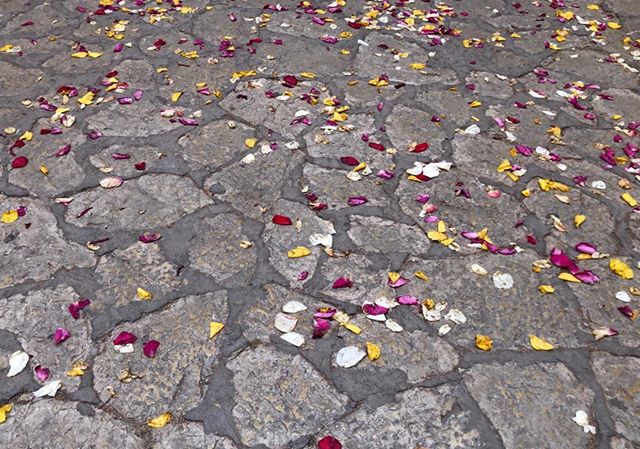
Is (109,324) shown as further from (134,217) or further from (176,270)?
(134,217)

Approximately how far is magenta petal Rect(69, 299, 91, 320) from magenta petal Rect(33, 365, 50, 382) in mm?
269

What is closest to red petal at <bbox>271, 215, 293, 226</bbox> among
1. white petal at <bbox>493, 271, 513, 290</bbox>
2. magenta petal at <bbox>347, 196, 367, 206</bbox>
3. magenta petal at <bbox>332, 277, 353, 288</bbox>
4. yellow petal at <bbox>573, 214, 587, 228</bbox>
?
magenta petal at <bbox>347, 196, 367, 206</bbox>

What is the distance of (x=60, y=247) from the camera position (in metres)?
2.87

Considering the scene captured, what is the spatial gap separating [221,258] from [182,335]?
0.49m

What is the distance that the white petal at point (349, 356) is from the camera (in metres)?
2.37

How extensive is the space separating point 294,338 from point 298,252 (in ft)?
1.71

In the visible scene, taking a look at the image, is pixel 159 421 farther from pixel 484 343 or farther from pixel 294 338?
pixel 484 343

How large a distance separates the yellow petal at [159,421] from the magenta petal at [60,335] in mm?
588

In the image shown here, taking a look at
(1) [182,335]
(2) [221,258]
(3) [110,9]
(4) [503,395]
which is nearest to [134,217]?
(2) [221,258]

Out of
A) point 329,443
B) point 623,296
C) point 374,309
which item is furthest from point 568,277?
point 329,443

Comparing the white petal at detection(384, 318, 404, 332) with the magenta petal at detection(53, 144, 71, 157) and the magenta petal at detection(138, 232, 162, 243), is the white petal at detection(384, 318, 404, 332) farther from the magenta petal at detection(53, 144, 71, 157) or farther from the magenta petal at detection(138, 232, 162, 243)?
the magenta petal at detection(53, 144, 71, 157)

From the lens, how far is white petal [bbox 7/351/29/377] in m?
2.32

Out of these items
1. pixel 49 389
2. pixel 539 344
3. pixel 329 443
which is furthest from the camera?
pixel 539 344

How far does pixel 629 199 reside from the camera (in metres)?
3.30
